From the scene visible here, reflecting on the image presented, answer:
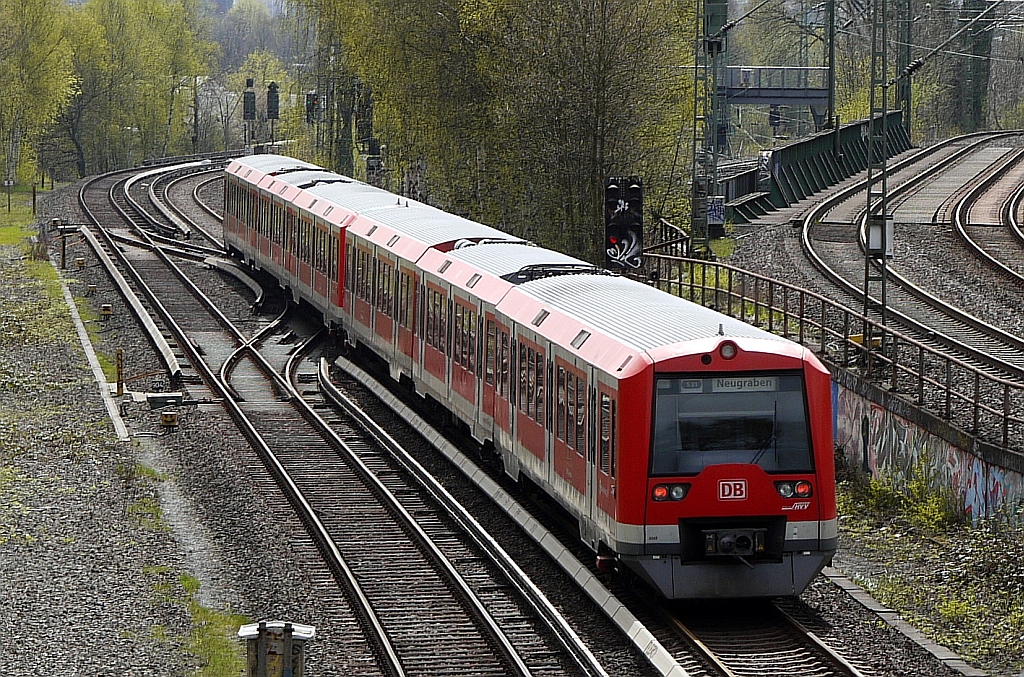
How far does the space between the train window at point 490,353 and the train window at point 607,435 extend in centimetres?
422

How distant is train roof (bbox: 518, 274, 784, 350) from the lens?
1342cm

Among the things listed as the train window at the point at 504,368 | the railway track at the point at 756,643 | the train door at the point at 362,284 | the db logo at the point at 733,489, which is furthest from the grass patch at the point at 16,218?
the db logo at the point at 733,489

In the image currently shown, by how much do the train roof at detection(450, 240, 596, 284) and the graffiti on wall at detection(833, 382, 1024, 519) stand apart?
3.70m

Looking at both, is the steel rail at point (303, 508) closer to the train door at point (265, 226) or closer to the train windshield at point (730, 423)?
the train windshield at point (730, 423)

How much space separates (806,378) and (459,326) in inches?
278

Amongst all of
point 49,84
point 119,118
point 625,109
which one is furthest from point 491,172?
point 119,118

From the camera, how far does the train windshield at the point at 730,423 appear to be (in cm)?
1280

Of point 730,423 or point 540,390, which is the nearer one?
point 730,423

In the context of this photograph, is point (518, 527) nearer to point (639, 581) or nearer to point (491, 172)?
point (639, 581)

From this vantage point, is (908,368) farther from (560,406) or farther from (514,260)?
(560,406)

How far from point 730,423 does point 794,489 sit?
2.53ft

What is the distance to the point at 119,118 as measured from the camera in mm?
84000

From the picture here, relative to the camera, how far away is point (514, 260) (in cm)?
1919

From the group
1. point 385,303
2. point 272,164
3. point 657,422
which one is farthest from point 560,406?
point 272,164
